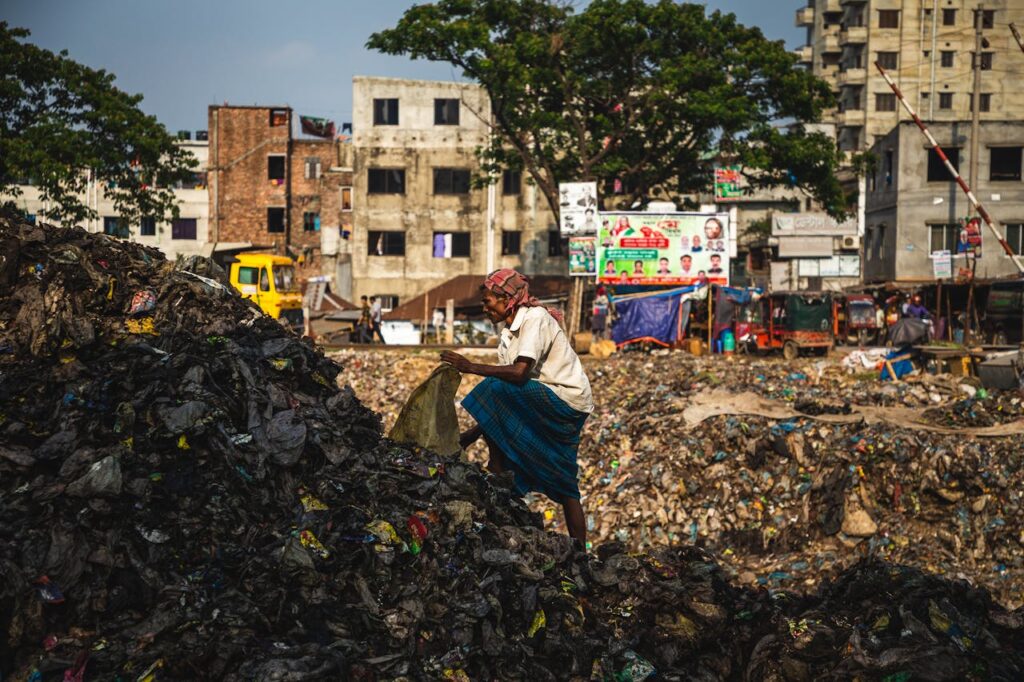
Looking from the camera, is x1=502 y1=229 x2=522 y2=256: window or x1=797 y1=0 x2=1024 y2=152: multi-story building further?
x1=797 y1=0 x2=1024 y2=152: multi-story building

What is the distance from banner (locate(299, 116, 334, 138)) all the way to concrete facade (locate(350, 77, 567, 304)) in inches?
226

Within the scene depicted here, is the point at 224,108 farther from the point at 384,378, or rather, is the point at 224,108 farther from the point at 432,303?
the point at 384,378

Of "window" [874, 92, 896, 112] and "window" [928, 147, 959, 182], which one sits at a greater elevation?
"window" [874, 92, 896, 112]

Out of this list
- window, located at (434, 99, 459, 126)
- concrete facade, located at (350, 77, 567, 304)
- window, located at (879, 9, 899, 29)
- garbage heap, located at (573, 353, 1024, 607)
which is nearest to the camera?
garbage heap, located at (573, 353, 1024, 607)

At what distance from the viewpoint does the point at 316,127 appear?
152ft

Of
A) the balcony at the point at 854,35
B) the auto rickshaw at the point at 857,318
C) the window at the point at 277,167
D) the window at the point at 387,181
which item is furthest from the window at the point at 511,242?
the balcony at the point at 854,35

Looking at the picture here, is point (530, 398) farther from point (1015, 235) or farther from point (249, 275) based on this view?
point (1015, 235)

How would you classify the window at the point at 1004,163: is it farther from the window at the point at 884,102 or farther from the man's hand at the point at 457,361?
the man's hand at the point at 457,361

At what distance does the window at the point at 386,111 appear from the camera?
40.9m

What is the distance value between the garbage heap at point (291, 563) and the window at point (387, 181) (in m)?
35.1

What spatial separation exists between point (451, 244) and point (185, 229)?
12.1 metres

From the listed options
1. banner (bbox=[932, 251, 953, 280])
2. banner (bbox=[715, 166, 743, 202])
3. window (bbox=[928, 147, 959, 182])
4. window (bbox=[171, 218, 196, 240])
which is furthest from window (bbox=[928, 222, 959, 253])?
window (bbox=[171, 218, 196, 240])

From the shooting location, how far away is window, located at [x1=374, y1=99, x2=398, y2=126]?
4088cm

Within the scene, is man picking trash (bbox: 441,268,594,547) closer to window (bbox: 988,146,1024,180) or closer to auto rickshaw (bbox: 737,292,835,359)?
auto rickshaw (bbox: 737,292,835,359)
